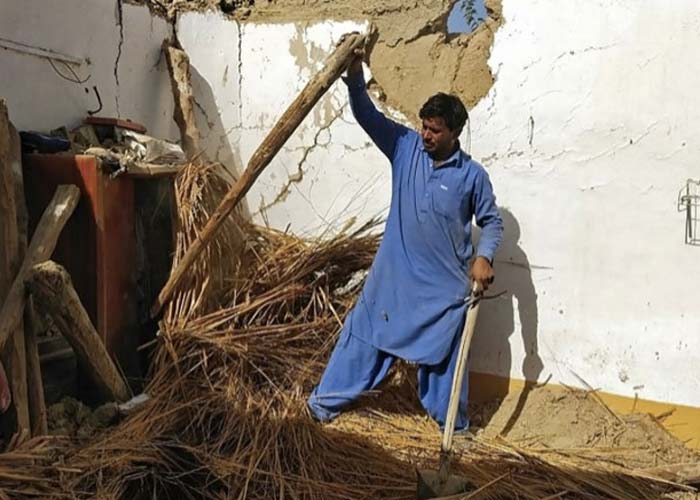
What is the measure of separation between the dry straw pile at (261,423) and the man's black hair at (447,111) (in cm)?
105

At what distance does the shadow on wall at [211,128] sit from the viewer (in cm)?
489

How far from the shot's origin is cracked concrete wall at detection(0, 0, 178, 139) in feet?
12.4

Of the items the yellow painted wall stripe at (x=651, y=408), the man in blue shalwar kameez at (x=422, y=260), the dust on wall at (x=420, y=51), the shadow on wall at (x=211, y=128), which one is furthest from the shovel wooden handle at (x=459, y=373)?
the shadow on wall at (x=211, y=128)

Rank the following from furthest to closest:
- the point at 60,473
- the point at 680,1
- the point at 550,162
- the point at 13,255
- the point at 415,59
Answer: the point at 415,59 < the point at 550,162 < the point at 680,1 < the point at 13,255 < the point at 60,473

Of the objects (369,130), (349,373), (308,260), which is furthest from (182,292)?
(369,130)

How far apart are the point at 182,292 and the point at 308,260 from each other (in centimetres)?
78

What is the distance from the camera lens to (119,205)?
12.5 ft

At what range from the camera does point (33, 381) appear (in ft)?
10.5

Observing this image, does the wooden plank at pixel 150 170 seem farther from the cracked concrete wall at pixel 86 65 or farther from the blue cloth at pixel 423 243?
the blue cloth at pixel 423 243

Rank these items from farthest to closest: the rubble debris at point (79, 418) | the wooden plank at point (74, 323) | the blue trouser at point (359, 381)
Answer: the blue trouser at point (359, 381)
the rubble debris at point (79, 418)
the wooden plank at point (74, 323)

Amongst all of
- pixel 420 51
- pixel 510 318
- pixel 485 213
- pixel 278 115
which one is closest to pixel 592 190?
pixel 485 213

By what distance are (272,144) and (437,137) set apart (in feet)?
2.78

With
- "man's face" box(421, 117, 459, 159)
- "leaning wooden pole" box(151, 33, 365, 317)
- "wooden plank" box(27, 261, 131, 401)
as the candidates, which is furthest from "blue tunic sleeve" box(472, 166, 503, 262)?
"wooden plank" box(27, 261, 131, 401)

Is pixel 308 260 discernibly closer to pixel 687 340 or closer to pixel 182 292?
pixel 182 292
